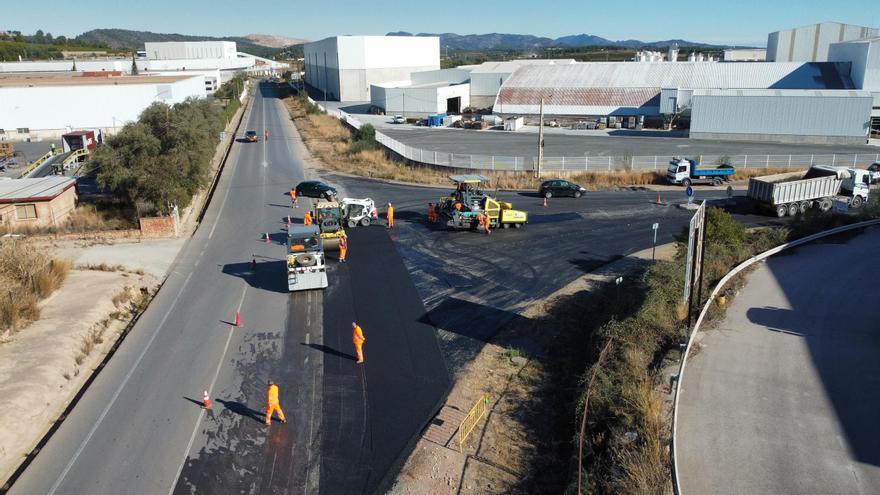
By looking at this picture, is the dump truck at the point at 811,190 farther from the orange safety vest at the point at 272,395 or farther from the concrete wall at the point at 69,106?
the concrete wall at the point at 69,106

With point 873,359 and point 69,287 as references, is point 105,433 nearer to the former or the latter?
point 69,287

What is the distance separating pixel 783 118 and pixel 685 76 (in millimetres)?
17976

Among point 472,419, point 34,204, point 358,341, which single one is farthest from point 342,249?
point 34,204

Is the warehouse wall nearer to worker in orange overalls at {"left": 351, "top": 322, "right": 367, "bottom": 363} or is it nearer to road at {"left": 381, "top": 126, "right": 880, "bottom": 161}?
road at {"left": 381, "top": 126, "right": 880, "bottom": 161}

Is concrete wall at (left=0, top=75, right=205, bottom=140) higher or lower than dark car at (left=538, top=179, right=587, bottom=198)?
higher

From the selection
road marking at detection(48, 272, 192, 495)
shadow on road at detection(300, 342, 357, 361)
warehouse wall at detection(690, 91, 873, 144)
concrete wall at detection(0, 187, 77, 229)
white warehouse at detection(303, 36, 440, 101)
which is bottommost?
road marking at detection(48, 272, 192, 495)

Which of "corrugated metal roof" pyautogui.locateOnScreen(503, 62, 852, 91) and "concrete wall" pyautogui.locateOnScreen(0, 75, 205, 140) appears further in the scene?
"corrugated metal roof" pyautogui.locateOnScreen(503, 62, 852, 91)

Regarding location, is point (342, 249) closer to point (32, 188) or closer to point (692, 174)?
point (32, 188)

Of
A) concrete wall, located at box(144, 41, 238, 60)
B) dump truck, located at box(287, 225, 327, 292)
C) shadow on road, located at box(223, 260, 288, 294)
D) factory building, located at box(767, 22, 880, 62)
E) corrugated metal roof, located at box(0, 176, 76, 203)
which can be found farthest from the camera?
concrete wall, located at box(144, 41, 238, 60)

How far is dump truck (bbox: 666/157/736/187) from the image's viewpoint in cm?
3691

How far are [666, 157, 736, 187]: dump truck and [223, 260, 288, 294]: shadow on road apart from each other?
80.1ft

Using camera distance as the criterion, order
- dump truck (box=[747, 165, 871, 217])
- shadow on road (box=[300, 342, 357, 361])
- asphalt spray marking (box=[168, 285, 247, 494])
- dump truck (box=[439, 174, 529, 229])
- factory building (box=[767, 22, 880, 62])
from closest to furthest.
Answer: asphalt spray marking (box=[168, 285, 247, 494]), shadow on road (box=[300, 342, 357, 361]), dump truck (box=[439, 174, 529, 229]), dump truck (box=[747, 165, 871, 217]), factory building (box=[767, 22, 880, 62])

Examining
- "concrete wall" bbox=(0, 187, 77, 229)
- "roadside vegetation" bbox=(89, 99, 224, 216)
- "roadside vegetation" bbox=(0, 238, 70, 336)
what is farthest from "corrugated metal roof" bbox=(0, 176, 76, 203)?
"roadside vegetation" bbox=(0, 238, 70, 336)

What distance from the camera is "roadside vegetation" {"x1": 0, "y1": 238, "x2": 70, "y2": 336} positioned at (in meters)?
18.6
